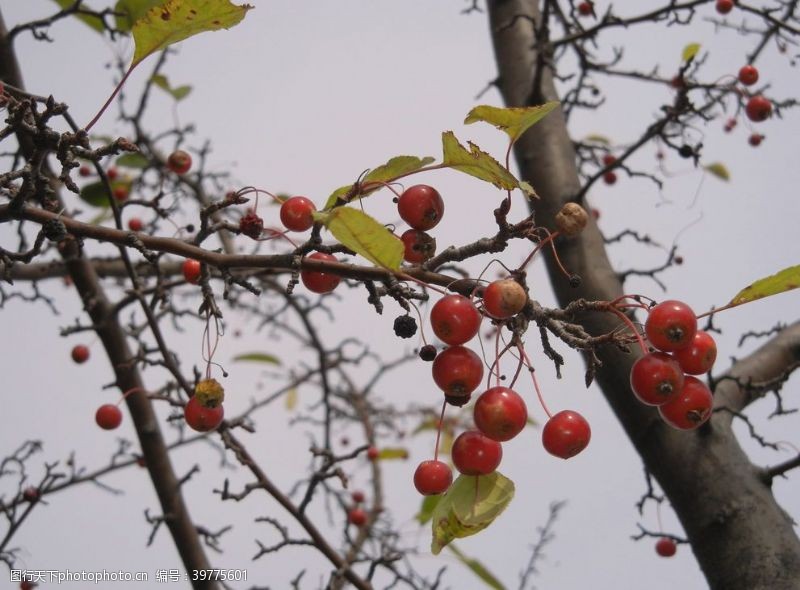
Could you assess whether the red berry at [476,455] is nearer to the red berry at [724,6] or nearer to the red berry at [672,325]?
the red berry at [672,325]

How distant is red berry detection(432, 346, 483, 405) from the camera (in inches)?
38.8

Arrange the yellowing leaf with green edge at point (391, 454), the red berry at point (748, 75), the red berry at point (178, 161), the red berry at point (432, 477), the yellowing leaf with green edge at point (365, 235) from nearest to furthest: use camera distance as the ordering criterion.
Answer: the yellowing leaf with green edge at point (365, 235), the red berry at point (432, 477), the red berry at point (178, 161), the red berry at point (748, 75), the yellowing leaf with green edge at point (391, 454)

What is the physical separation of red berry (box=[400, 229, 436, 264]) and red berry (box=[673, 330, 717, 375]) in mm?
404

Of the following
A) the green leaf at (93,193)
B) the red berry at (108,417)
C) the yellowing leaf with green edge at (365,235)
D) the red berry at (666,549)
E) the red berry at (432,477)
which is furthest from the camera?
the red berry at (666,549)

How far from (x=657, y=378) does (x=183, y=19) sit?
907 millimetres

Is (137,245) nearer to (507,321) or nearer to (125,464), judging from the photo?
(507,321)

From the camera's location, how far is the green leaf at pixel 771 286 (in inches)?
39.6

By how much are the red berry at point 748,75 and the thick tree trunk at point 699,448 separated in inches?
42.0

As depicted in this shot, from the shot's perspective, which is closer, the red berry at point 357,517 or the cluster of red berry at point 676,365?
the cluster of red berry at point 676,365

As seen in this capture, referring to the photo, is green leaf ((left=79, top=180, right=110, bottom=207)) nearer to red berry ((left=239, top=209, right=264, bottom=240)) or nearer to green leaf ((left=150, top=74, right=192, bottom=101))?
green leaf ((left=150, top=74, right=192, bottom=101))

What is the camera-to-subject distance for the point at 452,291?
1.04 metres

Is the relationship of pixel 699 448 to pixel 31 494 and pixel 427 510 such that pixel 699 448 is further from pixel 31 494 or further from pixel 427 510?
pixel 31 494

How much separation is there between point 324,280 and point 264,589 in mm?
1325

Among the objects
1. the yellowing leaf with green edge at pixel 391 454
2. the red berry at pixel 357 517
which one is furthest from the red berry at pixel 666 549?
the yellowing leaf with green edge at pixel 391 454
